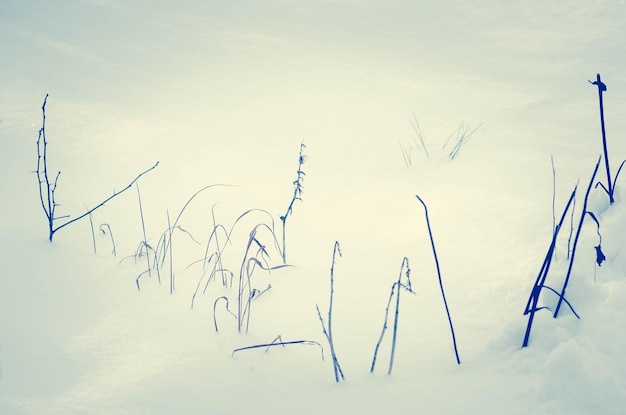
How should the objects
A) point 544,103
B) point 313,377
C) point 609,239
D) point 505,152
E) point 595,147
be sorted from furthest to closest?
point 544,103 → point 505,152 → point 595,147 → point 609,239 → point 313,377

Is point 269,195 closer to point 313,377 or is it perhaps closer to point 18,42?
point 313,377

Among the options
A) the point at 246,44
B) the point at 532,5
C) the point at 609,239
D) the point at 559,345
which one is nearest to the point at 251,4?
the point at 246,44

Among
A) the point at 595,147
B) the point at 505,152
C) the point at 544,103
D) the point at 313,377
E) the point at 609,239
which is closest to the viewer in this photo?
the point at 313,377

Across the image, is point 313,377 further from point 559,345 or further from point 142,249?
point 142,249

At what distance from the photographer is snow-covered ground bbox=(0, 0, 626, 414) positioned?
3.89ft

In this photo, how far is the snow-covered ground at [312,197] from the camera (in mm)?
1187

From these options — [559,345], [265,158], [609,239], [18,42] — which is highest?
[18,42]

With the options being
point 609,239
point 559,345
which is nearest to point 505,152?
point 609,239

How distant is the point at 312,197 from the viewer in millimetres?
2191

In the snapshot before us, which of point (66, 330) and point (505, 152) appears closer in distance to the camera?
point (66, 330)

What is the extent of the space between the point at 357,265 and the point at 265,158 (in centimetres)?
95

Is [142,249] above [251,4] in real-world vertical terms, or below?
below

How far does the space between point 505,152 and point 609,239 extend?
35.0 inches

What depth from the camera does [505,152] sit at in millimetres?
2326
